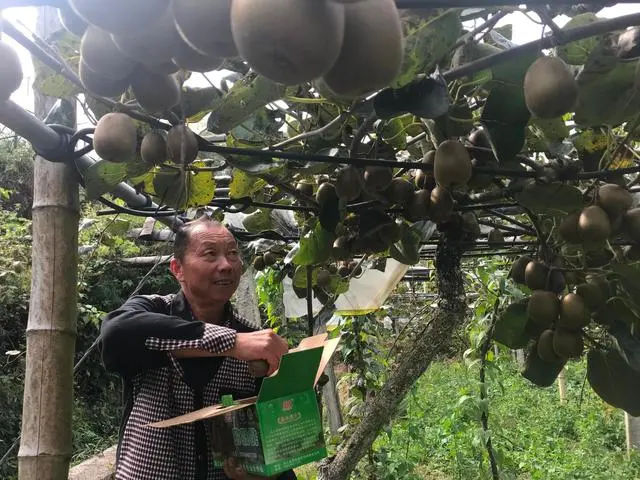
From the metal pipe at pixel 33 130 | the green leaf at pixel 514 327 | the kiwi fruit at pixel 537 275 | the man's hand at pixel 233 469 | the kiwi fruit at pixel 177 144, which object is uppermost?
the metal pipe at pixel 33 130

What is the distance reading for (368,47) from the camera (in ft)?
1.19

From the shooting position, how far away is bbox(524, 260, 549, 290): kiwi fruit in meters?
1.21

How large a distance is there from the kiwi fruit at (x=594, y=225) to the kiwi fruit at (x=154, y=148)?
648mm

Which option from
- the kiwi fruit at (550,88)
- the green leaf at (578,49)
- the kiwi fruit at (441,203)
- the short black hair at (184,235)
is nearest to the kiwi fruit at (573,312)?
the kiwi fruit at (441,203)

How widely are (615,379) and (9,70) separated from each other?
1.17 metres

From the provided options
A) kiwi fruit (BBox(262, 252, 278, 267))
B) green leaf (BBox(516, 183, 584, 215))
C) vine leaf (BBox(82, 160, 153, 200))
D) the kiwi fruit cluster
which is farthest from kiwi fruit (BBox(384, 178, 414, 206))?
kiwi fruit (BBox(262, 252, 278, 267))

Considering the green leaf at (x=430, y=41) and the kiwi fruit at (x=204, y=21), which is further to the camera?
the green leaf at (x=430, y=41)

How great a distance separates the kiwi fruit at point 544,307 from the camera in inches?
45.5

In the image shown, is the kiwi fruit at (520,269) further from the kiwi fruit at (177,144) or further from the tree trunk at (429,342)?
the kiwi fruit at (177,144)

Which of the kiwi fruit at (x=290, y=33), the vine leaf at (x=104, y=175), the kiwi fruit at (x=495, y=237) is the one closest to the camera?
the kiwi fruit at (x=290, y=33)

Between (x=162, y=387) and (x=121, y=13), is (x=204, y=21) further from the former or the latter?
(x=162, y=387)

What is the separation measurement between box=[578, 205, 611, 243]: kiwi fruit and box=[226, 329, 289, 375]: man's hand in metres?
0.60

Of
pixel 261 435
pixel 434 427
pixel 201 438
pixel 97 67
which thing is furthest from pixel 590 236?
pixel 434 427

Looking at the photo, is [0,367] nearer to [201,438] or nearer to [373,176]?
[201,438]
